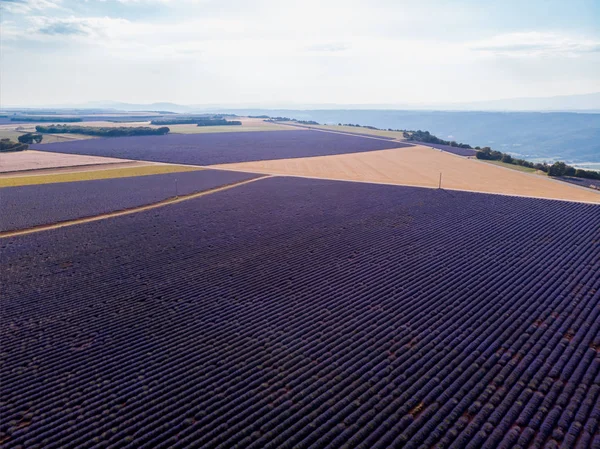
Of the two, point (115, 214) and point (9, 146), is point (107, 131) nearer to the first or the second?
point (9, 146)

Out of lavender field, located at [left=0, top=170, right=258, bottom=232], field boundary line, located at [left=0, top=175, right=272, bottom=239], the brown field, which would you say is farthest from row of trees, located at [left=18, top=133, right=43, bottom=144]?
field boundary line, located at [left=0, top=175, right=272, bottom=239]

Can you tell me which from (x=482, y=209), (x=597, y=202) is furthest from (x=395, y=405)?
(x=597, y=202)

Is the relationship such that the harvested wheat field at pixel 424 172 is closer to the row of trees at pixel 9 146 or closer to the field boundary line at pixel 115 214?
the field boundary line at pixel 115 214

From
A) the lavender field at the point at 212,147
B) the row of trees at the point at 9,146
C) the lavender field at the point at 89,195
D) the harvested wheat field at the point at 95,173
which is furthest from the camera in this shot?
the row of trees at the point at 9,146

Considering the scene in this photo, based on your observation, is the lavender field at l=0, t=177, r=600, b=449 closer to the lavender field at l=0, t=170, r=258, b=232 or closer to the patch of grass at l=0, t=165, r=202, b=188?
the lavender field at l=0, t=170, r=258, b=232

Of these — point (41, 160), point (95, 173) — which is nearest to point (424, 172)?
point (95, 173)

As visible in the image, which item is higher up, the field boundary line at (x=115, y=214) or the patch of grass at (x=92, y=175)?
the patch of grass at (x=92, y=175)

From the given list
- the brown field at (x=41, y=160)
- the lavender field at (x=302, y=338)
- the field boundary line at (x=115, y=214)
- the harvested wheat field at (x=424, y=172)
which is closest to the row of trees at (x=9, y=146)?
the brown field at (x=41, y=160)
